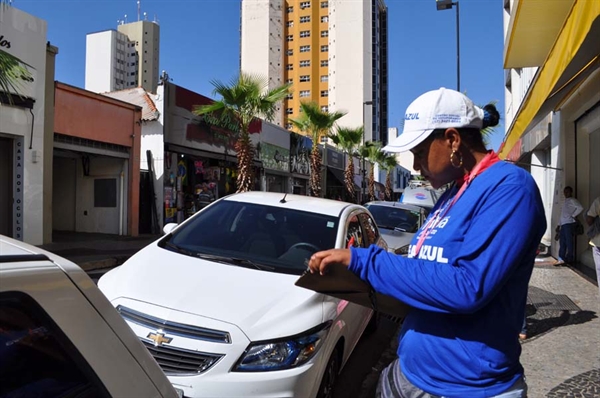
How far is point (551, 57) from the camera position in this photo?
5.55 meters

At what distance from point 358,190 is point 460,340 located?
34070 mm

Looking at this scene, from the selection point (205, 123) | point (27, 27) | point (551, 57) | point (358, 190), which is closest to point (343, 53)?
point (358, 190)

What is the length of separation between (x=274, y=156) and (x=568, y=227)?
50.6 feet

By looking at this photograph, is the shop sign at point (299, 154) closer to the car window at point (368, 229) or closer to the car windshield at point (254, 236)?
the car window at point (368, 229)

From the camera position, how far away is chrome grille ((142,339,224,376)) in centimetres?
252

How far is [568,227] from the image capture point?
931cm

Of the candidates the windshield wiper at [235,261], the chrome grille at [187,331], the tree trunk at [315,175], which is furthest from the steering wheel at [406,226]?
the tree trunk at [315,175]

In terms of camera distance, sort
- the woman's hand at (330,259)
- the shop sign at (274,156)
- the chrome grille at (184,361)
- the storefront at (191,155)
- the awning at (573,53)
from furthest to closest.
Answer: the shop sign at (274,156) → the storefront at (191,155) → the awning at (573,53) → the chrome grille at (184,361) → the woman's hand at (330,259)

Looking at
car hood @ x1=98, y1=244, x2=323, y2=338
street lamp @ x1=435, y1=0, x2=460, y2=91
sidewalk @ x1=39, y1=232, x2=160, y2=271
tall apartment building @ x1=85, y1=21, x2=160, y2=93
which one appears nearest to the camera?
car hood @ x1=98, y1=244, x2=323, y2=338

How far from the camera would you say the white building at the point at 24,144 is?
11.1 meters

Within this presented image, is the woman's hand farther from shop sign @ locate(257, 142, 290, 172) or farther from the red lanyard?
shop sign @ locate(257, 142, 290, 172)

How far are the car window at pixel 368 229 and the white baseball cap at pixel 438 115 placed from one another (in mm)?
3190

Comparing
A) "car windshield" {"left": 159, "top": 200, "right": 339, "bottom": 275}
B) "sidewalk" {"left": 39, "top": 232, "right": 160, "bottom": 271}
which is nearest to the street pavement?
"sidewalk" {"left": 39, "top": 232, "right": 160, "bottom": 271}

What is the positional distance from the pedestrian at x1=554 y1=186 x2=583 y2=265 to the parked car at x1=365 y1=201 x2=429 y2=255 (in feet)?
9.60
